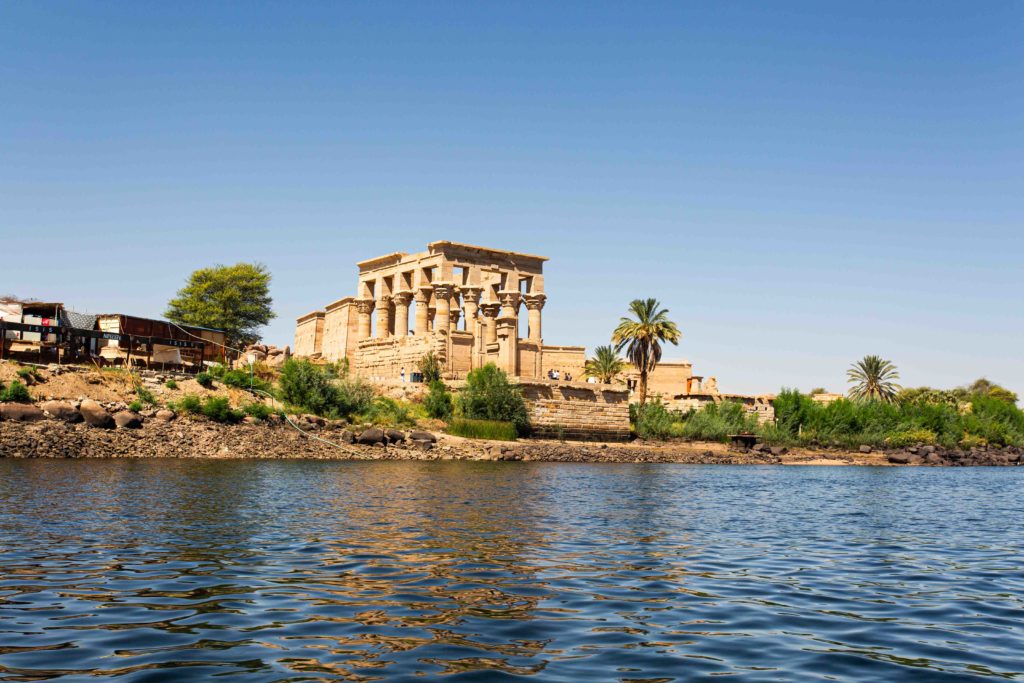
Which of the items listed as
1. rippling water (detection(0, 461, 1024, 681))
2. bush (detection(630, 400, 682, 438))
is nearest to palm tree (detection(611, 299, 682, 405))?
bush (detection(630, 400, 682, 438))

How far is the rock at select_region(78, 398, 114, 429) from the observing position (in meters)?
35.8

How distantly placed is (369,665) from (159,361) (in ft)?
144

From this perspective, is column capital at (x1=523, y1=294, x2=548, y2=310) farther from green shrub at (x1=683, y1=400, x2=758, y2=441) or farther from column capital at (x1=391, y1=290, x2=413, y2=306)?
green shrub at (x1=683, y1=400, x2=758, y2=441)

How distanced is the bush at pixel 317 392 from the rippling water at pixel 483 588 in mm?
22409

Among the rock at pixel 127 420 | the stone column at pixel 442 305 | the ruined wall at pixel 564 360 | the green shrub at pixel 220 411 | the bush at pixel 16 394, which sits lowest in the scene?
the rock at pixel 127 420

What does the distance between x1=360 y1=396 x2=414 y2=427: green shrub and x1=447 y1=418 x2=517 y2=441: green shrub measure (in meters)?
2.44

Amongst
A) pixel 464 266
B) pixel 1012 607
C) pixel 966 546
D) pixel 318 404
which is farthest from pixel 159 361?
pixel 1012 607

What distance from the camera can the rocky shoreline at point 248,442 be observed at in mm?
33938

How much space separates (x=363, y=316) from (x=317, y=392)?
20.8m

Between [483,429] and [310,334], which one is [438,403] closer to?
[483,429]

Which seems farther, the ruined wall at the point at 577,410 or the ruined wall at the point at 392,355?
the ruined wall at the point at 392,355

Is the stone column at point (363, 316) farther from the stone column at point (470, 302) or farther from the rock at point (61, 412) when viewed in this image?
the rock at point (61, 412)

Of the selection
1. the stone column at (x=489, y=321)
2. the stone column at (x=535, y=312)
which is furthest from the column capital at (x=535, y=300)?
the stone column at (x=489, y=321)

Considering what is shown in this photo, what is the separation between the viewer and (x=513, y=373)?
57.2 m
